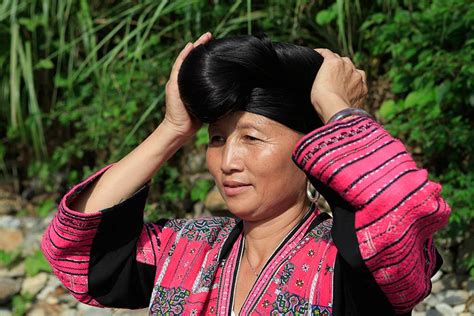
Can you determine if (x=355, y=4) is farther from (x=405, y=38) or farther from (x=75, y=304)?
(x=75, y=304)

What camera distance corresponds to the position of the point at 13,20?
5.81m

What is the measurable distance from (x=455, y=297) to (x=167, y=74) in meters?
2.12

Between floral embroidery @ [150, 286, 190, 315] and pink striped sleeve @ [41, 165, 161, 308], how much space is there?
0.41 ft

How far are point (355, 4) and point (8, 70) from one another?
2.70 meters

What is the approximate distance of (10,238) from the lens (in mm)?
5680

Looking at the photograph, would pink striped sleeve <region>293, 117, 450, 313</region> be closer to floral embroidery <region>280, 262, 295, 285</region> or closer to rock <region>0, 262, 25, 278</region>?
floral embroidery <region>280, 262, 295, 285</region>

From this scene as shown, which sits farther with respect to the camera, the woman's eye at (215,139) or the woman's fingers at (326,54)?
the woman's eye at (215,139)

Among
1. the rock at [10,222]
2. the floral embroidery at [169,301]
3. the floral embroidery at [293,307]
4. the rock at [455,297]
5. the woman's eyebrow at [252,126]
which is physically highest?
the woman's eyebrow at [252,126]

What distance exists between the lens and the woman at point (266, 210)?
1.69 meters

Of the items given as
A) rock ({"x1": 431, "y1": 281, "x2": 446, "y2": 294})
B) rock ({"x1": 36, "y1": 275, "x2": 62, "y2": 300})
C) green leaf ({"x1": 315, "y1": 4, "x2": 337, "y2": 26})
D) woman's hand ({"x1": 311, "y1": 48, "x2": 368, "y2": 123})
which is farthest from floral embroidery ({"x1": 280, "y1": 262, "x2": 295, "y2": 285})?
rock ({"x1": 36, "y1": 275, "x2": 62, "y2": 300})

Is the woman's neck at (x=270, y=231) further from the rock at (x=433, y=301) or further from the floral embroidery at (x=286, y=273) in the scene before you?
the rock at (x=433, y=301)

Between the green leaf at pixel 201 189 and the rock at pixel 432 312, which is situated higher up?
the green leaf at pixel 201 189

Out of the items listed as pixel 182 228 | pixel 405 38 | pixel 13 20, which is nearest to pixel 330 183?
pixel 182 228

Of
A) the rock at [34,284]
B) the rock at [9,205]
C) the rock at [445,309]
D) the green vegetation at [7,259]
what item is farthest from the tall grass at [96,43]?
the rock at [445,309]
